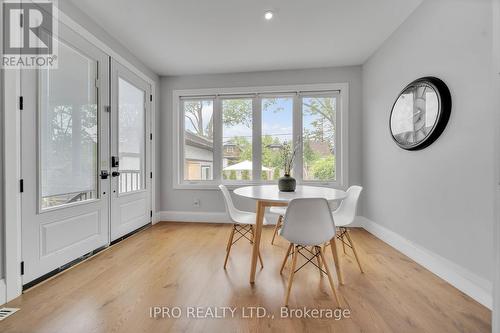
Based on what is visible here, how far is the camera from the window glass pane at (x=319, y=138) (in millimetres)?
3664

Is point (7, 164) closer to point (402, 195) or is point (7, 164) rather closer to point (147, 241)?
point (147, 241)

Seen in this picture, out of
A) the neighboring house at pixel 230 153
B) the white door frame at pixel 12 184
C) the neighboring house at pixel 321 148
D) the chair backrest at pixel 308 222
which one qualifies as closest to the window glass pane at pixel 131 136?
the white door frame at pixel 12 184

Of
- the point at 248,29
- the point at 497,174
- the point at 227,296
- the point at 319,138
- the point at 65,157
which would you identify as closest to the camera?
the point at 497,174

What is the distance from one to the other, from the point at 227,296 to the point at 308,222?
87 cm

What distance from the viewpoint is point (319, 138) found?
3680 mm

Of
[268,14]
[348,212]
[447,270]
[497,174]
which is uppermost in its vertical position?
[268,14]

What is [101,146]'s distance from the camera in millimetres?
2547

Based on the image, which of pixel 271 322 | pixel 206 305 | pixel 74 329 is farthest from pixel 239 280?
pixel 74 329

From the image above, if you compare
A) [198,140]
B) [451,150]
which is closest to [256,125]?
[198,140]

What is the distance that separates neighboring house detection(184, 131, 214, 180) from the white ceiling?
123 centimetres

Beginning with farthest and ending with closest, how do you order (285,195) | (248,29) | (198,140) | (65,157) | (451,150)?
(198,140)
(248,29)
(65,157)
(285,195)
(451,150)

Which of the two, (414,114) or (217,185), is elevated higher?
(414,114)

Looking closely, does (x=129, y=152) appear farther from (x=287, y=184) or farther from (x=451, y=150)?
(x=451, y=150)

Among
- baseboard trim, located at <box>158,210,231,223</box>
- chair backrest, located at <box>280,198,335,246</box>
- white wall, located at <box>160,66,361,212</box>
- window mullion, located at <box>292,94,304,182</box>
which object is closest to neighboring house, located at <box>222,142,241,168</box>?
white wall, located at <box>160,66,361,212</box>
